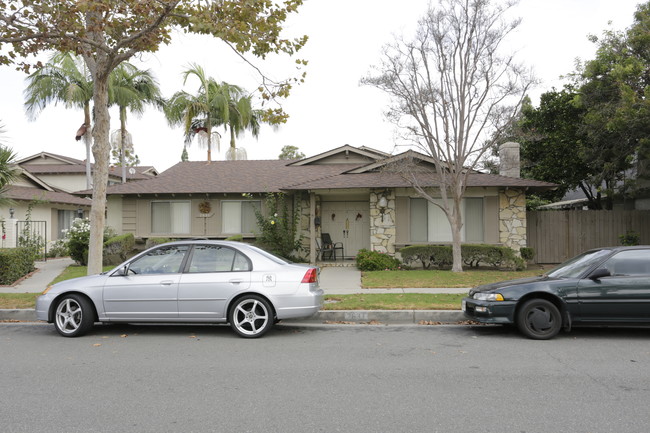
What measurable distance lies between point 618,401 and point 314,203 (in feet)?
42.3

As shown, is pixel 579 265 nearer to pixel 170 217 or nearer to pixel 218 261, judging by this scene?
pixel 218 261

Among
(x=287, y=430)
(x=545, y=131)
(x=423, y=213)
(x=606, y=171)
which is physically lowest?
(x=287, y=430)

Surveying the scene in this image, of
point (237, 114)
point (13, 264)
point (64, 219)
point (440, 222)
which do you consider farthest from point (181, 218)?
point (237, 114)

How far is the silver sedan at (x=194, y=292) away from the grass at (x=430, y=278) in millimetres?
5003

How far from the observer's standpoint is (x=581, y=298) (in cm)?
688

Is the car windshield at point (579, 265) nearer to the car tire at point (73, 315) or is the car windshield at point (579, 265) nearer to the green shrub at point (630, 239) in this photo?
the car tire at point (73, 315)

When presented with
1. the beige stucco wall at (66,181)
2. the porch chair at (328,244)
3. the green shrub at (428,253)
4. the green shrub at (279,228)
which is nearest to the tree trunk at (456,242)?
the green shrub at (428,253)

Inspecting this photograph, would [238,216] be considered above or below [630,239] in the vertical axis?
above

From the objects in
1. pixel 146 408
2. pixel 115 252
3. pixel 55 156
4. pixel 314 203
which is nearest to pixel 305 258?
pixel 314 203

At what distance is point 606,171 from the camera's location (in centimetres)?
1652

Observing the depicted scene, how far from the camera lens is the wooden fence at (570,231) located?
16.9 meters

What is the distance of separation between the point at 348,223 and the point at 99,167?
9.85 meters

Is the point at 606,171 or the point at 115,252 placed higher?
the point at 606,171

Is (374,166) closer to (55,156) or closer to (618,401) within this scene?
(618,401)
